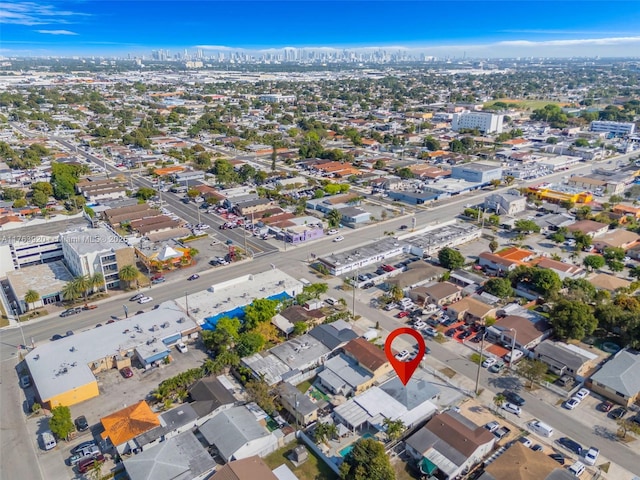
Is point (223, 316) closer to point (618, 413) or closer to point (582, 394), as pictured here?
point (582, 394)

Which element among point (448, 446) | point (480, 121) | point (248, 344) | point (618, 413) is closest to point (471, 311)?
point (618, 413)

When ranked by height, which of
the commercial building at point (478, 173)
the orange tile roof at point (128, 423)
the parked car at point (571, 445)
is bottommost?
the parked car at point (571, 445)

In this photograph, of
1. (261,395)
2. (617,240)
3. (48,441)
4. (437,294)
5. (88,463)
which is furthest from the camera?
(617,240)

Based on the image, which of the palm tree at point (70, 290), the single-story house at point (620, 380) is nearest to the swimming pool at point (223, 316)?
the palm tree at point (70, 290)

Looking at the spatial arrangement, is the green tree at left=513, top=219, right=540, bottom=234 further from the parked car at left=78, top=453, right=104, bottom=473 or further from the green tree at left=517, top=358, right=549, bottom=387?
the parked car at left=78, top=453, right=104, bottom=473

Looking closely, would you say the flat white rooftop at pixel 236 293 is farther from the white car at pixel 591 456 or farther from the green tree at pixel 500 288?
the white car at pixel 591 456

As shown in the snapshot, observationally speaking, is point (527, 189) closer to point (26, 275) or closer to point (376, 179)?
point (376, 179)

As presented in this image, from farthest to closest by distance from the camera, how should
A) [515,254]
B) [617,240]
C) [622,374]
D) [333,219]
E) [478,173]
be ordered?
1. [478,173]
2. [333,219]
3. [617,240]
4. [515,254]
5. [622,374]
